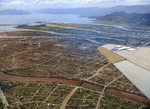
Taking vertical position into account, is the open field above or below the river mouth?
below

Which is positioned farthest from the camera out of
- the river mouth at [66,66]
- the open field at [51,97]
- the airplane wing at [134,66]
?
the river mouth at [66,66]

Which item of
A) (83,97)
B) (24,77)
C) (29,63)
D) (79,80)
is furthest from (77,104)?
(29,63)

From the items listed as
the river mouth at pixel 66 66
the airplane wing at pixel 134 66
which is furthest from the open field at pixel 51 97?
the airplane wing at pixel 134 66

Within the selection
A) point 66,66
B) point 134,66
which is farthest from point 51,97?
point 134,66

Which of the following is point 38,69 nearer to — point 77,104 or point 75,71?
point 75,71

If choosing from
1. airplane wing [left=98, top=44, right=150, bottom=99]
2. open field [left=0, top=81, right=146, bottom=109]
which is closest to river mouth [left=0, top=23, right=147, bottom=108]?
open field [left=0, top=81, right=146, bottom=109]

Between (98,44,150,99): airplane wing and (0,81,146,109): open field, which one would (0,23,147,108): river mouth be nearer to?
(0,81,146,109): open field

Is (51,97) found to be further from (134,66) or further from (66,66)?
(134,66)

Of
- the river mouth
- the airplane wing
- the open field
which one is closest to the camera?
the airplane wing

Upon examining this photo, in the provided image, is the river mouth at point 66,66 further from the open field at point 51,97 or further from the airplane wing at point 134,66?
the airplane wing at point 134,66
